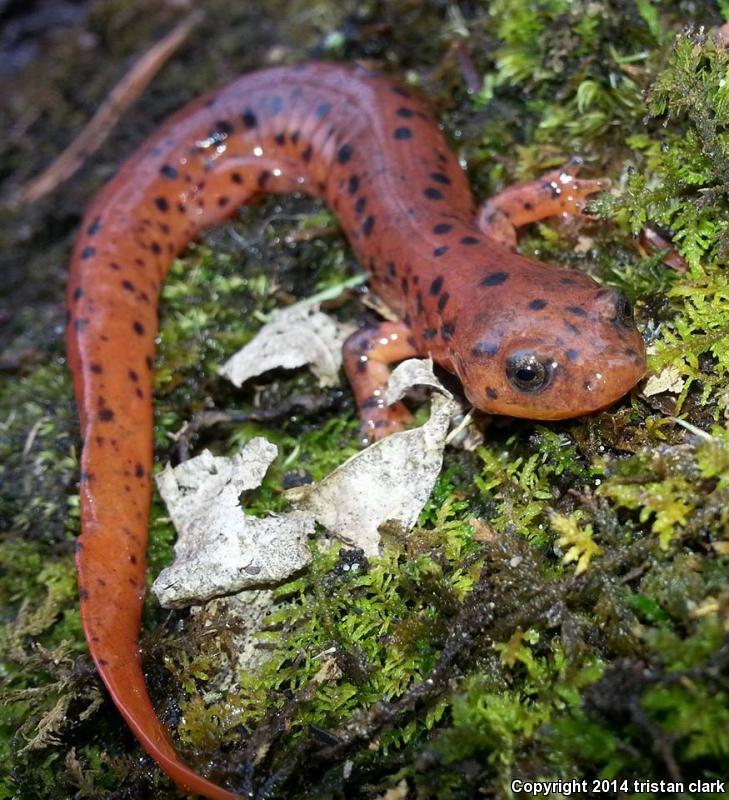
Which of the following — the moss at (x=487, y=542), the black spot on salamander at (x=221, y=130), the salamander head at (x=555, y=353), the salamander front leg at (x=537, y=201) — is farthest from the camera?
the black spot on salamander at (x=221, y=130)

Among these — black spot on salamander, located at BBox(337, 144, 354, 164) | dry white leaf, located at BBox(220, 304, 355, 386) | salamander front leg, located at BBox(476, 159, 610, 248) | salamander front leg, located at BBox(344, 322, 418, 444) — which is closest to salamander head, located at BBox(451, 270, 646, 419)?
salamander front leg, located at BBox(344, 322, 418, 444)

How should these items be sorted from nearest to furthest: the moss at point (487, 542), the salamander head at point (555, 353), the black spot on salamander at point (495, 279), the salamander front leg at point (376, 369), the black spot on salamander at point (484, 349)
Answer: the moss at point (487, 542)
the salamander head at point (555, 353)
the black spot on salamander at point (484, 349)
the black spot on salamander at point (495, 279)
the salamander front leg at point (376, 369)

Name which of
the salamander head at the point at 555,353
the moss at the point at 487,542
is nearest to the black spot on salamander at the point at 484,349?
the salamander head at the point at 555,353

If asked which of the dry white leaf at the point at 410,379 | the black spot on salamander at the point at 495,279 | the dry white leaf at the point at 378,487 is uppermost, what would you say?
the black spot on salamander at the point at 495,279

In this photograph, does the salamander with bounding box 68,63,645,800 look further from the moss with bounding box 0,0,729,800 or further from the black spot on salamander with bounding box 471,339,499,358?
the moss with bounding box 0,0,729,800

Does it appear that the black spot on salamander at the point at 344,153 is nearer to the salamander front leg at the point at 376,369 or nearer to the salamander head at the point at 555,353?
the salamander front leg at the point at 376,369

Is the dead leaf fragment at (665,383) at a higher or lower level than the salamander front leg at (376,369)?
higher

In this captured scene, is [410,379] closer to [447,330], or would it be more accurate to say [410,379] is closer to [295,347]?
[447,330]

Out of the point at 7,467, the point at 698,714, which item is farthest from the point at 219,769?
the point at 7,467

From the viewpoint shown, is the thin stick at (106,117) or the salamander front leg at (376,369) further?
the thin stick at (106,117)
